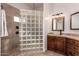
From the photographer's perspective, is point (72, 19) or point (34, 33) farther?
point (34, 33)

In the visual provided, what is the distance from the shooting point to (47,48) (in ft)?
13.7

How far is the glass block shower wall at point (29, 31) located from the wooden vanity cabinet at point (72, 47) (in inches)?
42.8

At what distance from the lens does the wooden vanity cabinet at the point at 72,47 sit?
2770 mm

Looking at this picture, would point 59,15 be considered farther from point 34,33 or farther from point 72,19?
point 34,33

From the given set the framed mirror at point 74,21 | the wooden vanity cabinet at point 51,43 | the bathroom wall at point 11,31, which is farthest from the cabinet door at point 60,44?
the bathroom wall at point 11,31

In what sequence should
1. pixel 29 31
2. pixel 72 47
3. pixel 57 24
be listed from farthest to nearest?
pixel 57 24 < pixel 29 31 < pixel 72 47

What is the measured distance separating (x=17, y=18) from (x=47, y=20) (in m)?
1.08

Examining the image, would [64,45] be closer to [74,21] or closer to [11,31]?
[74,21]

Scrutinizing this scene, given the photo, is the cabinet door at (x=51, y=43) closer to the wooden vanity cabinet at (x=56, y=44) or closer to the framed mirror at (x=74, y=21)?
the wooden vanity cabinet at (x=56, y=44)

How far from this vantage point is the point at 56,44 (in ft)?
12.7

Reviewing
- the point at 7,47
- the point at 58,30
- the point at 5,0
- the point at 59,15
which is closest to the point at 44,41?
the point at 58,30

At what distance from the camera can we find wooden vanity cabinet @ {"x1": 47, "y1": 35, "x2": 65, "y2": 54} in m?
3.55

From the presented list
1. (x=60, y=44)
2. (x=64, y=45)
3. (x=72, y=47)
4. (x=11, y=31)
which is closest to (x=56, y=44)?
(x=60, y=44)

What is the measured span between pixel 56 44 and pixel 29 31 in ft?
3.24
